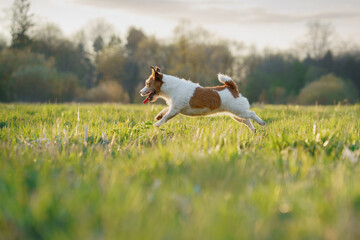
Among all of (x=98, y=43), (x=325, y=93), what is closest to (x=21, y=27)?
(x=98, y=43)

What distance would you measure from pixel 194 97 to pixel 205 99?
0.20 meters

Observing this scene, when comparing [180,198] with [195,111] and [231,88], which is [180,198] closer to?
[195,111]

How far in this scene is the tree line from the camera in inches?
1335

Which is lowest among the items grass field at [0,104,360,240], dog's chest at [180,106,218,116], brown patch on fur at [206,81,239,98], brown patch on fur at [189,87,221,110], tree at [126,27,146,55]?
grass field at [0,104,360,240]

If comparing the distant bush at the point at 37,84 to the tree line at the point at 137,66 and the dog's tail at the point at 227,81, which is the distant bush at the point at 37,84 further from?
the dog's tail at the point at 227,81

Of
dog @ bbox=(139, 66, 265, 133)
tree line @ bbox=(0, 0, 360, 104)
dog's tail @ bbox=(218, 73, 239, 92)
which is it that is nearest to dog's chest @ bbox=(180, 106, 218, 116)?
dog @ bbox=(139, 66, 265, 133)

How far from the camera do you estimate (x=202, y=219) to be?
1638mm

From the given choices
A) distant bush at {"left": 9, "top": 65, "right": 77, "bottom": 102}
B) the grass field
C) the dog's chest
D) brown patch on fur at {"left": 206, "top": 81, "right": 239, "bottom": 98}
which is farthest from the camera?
distant bush at {"left": 9, "top": 65, "right": 77, "bottom": 102}

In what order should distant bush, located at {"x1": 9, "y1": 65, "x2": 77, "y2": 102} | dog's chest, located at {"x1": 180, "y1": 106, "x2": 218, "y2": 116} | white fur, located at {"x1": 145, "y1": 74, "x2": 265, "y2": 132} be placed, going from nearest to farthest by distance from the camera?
1. white fur, located at {"x1": 145, "y1": 74, "x2": 265, "y2": 132}
2. dog's chest, located at {"x1": 180, "y1": 106, "x2": 218, "y2": 116}
3. distant bush, located at {"x1": 9, "y1": 65, "x2": 77, "y2": 102}

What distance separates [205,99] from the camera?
6.09m

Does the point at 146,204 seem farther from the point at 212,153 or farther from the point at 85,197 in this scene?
the point at 212,153

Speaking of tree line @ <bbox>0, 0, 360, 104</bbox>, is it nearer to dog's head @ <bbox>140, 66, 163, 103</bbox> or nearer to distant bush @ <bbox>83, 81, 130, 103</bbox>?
distant bush @ <bbox>83, 81, 130, 103</bbox>

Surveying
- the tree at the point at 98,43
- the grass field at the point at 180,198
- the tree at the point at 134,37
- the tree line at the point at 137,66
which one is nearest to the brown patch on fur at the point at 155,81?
the grass field at the point at 180,198

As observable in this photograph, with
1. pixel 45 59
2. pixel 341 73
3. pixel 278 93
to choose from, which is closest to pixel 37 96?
pixel 45 59
